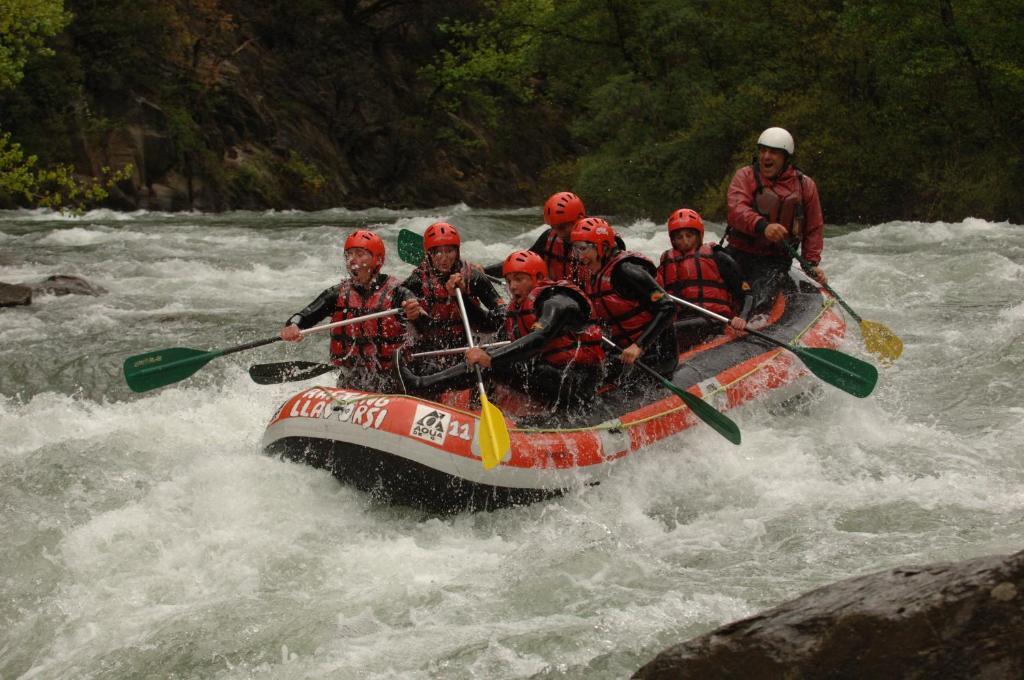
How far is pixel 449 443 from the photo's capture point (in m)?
5.21

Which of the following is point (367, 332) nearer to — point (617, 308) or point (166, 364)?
point (166, 364)

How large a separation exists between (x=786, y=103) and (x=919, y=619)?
17.8 metres

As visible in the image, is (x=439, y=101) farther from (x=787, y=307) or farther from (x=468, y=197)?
(x=787, y=307)

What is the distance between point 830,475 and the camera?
5.77 m

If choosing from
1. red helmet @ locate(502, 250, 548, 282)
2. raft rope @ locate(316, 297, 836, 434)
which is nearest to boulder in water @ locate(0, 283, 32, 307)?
raft rope @ locate(316, 297, 836, 434)

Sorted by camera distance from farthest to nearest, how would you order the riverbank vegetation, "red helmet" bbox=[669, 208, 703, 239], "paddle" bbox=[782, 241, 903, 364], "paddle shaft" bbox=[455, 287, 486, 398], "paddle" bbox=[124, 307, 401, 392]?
the riverbank vegetation, "paddle" bbox=[782, 241, 903, 364], "red helmet" bbox=[669, 208, 703, 239], "paddle" bbox=[124, 307, 401, 392], "paddle shaft" bbox=[455, 287, 486, 398]

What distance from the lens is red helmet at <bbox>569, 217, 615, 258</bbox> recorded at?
6031 mm

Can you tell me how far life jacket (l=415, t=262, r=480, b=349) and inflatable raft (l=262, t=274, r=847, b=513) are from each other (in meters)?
0.54

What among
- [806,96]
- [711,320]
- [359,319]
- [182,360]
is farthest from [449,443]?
[806,96]

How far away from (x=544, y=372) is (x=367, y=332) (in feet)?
3.53

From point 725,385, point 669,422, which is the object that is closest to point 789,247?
point 725,385

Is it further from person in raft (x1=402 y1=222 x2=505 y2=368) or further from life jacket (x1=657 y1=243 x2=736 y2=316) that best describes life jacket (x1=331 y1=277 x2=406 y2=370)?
life jacket (x1=657 y1=243 x2=736 y2=316)

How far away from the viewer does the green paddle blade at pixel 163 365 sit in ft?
20.2

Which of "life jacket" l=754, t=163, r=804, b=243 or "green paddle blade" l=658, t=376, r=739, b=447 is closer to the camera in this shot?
"green paddle blade" l=658, t=376, r=739, b=447
